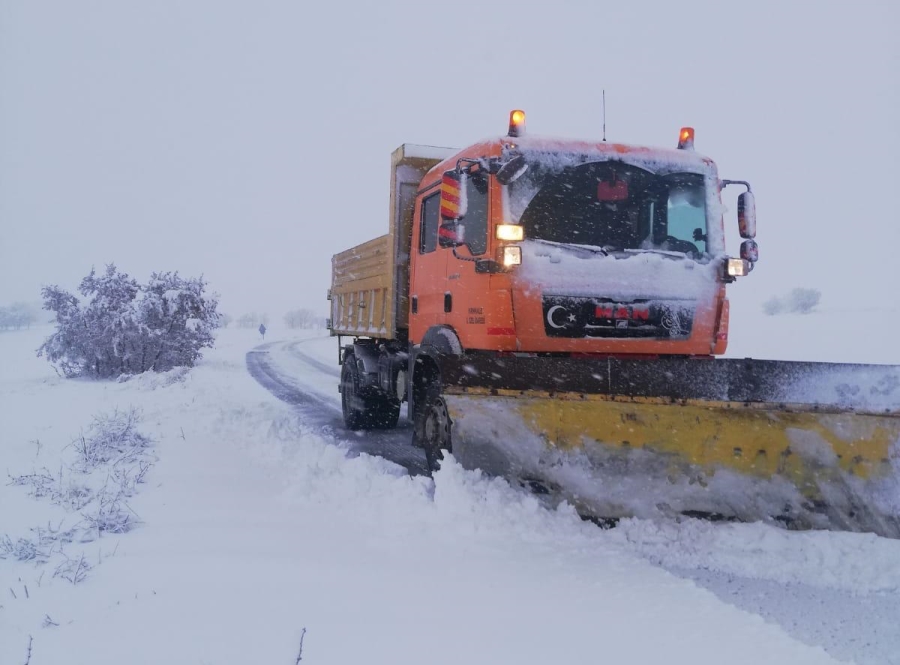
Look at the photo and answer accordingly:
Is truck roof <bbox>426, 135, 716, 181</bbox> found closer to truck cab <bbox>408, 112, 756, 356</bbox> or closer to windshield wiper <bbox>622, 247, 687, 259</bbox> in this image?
truck cab <bbox>408, 112, 756, 356</bbox>

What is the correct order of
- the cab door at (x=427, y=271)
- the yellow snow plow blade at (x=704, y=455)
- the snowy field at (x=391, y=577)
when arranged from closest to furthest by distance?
the snowy field at (x=391, y=577)
the yellow snow plow blade at (x=704, y=455)
the cab door at (x=427, y=271)

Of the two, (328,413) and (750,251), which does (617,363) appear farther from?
(328,413)

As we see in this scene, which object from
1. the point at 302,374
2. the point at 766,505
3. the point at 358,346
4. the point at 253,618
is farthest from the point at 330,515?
the point at 302,374

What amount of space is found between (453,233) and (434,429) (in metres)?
1.53

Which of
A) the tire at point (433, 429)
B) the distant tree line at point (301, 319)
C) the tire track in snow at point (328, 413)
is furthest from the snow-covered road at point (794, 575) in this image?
the distant tree line at point (301, 319)

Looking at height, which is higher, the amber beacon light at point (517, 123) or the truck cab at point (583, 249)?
the amber beacon light at point (517, 123)

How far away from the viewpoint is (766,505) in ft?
12.8

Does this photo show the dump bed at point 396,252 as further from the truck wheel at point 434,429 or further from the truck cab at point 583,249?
the truck wheel at point 434,429

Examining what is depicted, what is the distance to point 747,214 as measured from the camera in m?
5.72

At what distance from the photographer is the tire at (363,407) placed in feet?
28.1

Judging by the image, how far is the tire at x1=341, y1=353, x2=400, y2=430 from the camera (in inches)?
338

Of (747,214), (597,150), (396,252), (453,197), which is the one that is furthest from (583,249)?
(396,252)

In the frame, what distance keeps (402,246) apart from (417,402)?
2.03m

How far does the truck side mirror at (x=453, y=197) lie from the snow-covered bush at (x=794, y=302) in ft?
168
